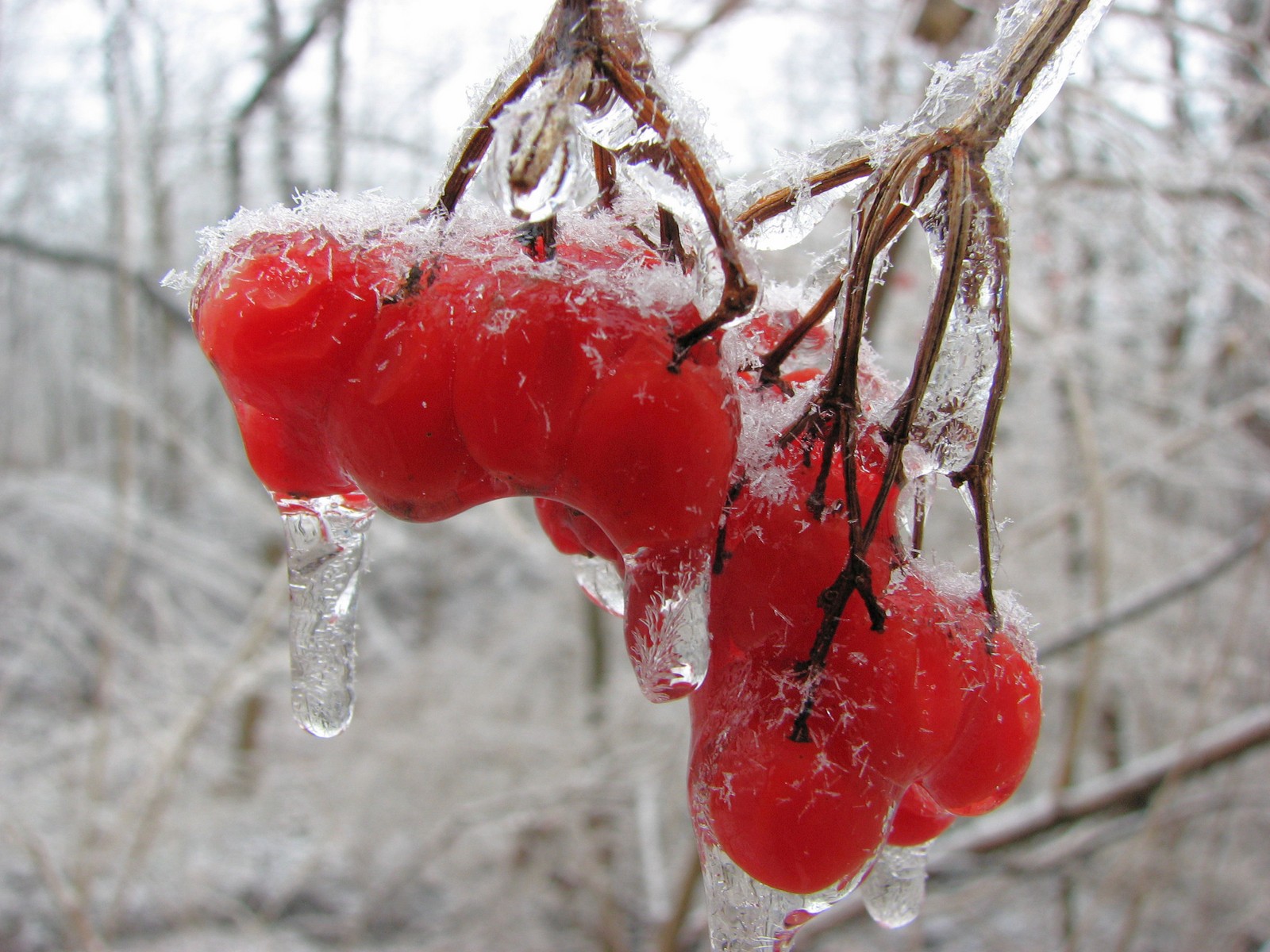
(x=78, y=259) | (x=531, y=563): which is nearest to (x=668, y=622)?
(x=78, y=259)

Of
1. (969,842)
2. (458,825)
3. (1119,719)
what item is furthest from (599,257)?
(1119,719)

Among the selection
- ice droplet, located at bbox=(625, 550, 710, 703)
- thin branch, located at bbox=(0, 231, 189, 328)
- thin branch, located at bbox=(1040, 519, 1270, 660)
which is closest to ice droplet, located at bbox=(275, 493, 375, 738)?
ice droplet, located at bbox=(625, 550, 710, 703)

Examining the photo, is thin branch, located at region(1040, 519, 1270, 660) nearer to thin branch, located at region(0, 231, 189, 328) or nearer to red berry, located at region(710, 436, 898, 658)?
red berry, located at region(710, 436, 898, 658)

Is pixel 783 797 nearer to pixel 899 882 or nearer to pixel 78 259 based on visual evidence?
pixel 899 882

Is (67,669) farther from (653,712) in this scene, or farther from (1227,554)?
(1227,554)

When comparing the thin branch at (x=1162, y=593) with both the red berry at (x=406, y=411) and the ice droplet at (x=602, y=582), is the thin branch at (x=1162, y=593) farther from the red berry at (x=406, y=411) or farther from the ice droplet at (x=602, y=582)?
the red berry at (x=406, y=411)

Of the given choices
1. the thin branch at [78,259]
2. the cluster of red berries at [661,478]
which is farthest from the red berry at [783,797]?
the thin branch at [78,259]

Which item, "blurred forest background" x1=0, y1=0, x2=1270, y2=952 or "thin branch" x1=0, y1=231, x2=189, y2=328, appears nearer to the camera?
"blurred forest background" x1=0, y1=0, x2=1270, y2=952
